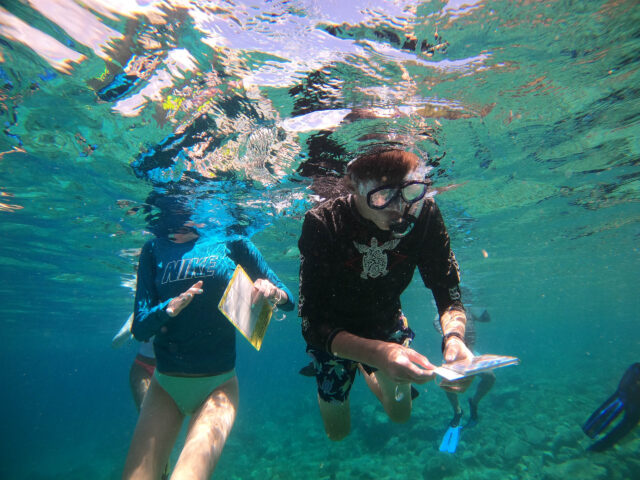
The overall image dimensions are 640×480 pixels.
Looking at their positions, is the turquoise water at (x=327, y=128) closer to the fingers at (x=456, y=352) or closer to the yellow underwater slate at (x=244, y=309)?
the yellow underwater slate at (x=244, y=309)

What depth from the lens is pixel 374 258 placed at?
3.40 metres

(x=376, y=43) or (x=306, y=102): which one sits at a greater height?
(x=376, y=43)

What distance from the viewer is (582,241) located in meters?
21.0

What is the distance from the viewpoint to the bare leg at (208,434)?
10.6 ft

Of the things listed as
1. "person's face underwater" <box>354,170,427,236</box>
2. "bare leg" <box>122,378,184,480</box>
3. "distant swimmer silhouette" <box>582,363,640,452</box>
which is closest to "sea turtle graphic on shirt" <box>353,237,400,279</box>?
"person's face underwater" <box>354,170,427,236</box>

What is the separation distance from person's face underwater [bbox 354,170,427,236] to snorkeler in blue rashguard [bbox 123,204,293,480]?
201 centimetres

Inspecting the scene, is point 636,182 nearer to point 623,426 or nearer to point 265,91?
point 623,426

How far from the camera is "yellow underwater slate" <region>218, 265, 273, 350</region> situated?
3281mm

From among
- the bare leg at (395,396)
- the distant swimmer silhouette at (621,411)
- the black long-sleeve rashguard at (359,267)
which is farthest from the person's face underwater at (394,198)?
the distant swimmer silhouette at (621,411)

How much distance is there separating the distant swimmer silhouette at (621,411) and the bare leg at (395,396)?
9285 mm

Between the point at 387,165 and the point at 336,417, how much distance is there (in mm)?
3692

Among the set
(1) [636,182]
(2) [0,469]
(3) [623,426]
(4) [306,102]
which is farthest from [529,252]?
(2) [0,469]

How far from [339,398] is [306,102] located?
5.70m

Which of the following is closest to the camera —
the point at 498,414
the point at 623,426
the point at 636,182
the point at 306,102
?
the point at 306,102
